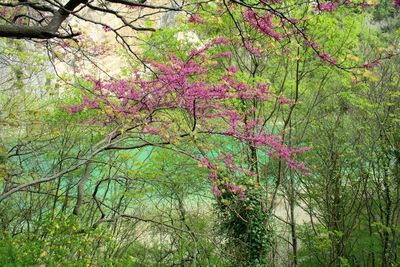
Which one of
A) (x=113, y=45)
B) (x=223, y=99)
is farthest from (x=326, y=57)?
(x=113, y=45)

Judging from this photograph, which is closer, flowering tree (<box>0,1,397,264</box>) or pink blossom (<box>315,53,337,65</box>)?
pink blossom (<box>315,53,337,65</box>)

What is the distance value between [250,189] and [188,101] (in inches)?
100.0

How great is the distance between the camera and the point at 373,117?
8.27 metres

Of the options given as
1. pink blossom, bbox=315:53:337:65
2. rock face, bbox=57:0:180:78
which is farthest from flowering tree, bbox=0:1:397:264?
rock face, bbox=57:0:180:78

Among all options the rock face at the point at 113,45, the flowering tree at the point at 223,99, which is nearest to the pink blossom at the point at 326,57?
the flowering tree at the point at 223,99

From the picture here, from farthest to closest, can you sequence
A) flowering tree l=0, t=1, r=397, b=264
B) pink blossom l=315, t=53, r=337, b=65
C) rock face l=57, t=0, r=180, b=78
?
flowering tree l=0, t=1, r=397, b=264 → rock face l=57, t=0, r=180, b=78 → pink blossom l=315, t=53, r=337, b=65

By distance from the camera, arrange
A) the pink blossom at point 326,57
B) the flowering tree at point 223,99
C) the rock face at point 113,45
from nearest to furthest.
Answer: the pink blossom at point 326,57 < the rock face at point 113,45 < the flowering tree at point 223,99

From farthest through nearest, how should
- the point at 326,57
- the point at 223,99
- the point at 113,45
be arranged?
the point at 113,45
the point at 223,99
the point at 326,57

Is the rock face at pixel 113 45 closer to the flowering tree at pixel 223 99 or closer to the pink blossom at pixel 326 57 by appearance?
the flowering tree at pixel 223 99

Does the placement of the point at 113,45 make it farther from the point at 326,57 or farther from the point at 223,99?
the point at 326,57

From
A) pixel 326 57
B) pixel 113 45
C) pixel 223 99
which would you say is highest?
pixel 113 45

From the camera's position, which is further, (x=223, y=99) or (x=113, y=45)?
(x=113, y=45)

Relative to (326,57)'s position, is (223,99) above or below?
above

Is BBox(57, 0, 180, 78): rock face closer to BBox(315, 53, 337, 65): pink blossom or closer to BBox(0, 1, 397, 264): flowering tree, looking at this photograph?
BBox(0, 1, 397, 264): flowering tree
